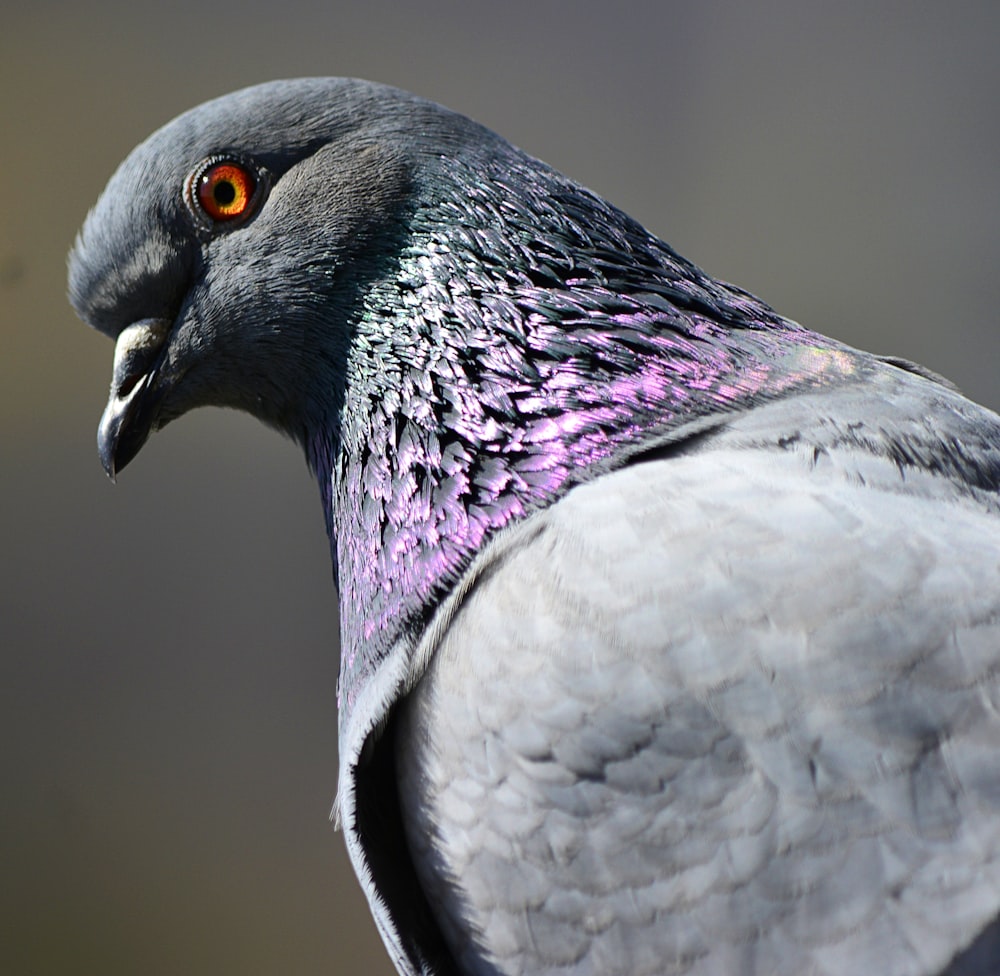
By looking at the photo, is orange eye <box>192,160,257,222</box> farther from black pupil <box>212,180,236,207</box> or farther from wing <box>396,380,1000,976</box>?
wing <box>396,380,1000,976</box>

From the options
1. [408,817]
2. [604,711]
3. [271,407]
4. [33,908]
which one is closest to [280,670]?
[33,908]

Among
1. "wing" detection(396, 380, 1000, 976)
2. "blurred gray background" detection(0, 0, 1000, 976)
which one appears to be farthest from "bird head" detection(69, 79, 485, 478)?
"blurred gray background" detection(0, 0, 1000, 976)

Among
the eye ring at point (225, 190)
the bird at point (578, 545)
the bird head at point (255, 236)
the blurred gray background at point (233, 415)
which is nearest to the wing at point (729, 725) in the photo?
the bird at point (578, 545)

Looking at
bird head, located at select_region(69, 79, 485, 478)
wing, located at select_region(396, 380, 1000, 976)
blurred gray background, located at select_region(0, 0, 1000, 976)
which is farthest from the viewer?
blurred gray background, located at select_region(0, 0, 1000, 976)

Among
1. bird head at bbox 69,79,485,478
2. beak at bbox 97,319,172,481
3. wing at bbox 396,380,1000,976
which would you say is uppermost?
bird head at bbox 69,79,485,478

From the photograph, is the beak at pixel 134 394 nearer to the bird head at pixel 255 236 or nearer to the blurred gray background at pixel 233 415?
the bird head at pixel 255 236

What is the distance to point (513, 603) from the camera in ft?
3.16

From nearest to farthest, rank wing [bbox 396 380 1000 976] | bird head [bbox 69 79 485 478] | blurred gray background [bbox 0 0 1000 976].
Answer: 1. wing [bbox 396 380 1000 976]
2. bird head [bbox 69 79 485 478]
3. blurred gray background [bbox 0 0 1000 976]

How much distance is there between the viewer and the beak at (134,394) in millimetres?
→ 1285

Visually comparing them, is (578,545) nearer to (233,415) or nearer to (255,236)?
(255,236)

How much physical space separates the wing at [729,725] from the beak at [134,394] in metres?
0.51

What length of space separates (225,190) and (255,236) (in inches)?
2.4

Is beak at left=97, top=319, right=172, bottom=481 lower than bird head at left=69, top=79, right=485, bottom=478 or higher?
lower

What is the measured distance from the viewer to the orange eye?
4.06 feet
